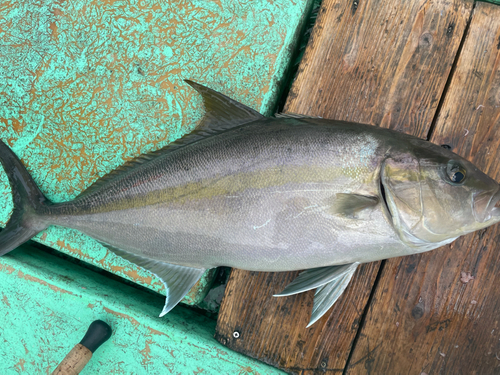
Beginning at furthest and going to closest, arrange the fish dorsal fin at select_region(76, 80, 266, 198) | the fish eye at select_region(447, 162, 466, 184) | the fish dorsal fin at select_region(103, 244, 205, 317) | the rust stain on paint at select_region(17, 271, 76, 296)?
the rust stain on paint at select_region(17, 271, 76, 296), the fish dorsal fin at select_region(103, 244, 205, 317), the fish dorsal fin at select_region(76, 80, 266, 198), the fish eye at select_region(447, 162, 466, 184)

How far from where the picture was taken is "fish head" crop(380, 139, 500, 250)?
1.28 m

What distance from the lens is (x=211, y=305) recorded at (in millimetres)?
2100

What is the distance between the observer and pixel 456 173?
1276mm

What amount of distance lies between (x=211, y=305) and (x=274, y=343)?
0.55 metres

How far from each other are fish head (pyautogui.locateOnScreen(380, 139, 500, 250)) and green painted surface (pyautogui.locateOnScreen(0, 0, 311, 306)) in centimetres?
80

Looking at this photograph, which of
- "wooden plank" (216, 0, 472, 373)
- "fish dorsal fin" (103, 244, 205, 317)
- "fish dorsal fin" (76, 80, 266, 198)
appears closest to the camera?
"fish dorsal fin" (76, 80, 266, 198)

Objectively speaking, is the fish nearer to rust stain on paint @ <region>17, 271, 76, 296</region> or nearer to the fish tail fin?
the fish tail fin

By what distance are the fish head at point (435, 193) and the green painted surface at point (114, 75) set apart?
2.63 ft

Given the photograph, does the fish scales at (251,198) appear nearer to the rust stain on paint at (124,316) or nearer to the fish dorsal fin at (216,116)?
the fish dorsal fin at (216,116)

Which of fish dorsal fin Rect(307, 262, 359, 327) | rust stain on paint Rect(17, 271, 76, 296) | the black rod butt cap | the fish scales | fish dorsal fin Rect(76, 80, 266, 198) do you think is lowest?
the black rod butt cap

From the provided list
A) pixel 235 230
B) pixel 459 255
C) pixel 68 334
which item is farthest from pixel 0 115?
pixel 459 255

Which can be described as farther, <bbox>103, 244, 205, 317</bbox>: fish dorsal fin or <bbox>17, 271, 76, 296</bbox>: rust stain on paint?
<bbox>17, 271, 76, 296</bbox>: rust stain on paint

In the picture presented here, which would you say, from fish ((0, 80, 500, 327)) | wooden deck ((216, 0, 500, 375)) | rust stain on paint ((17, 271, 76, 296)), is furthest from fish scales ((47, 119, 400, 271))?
rust stain on paint ((17, 271, 76, 296))

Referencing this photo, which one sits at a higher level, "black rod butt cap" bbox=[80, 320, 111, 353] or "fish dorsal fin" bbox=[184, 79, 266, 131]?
"fish dorsal fin" bbox=[184, 79, 266, 131]
